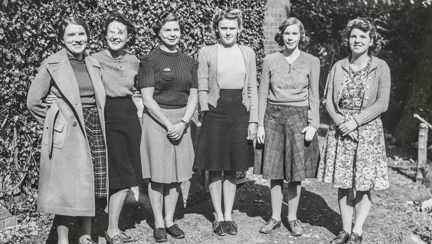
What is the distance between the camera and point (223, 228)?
16.6ft

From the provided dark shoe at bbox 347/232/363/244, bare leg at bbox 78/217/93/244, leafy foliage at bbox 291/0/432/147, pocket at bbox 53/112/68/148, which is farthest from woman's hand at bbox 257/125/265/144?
leafy foliage at bbox 291/0/432/147

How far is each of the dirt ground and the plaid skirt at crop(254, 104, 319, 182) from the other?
2.21ft

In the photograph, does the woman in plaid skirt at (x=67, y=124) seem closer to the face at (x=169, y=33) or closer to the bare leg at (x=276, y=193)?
the face at (x=169, y=33)

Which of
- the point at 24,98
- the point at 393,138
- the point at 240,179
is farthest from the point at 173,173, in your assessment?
the point at 393,138

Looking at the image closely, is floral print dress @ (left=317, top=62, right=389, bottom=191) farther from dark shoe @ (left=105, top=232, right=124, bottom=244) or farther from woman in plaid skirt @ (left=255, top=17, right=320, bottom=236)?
dark shoe @ (left=105, top=232, right=124, bottom=244)

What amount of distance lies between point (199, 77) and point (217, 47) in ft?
1.11

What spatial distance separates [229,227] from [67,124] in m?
1.93

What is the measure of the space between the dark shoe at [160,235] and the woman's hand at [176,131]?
88 centimetres

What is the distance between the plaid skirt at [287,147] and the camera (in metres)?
4.88

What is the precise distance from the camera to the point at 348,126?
4.63 meters

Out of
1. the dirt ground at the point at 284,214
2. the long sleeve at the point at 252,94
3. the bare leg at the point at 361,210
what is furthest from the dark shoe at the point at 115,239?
the bare leg at the point at 361,210

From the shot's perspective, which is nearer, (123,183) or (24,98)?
(123,183)

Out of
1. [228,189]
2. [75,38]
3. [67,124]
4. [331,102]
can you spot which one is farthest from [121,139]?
[331,102]

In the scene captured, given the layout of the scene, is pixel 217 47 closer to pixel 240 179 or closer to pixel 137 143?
pixel 137 143
